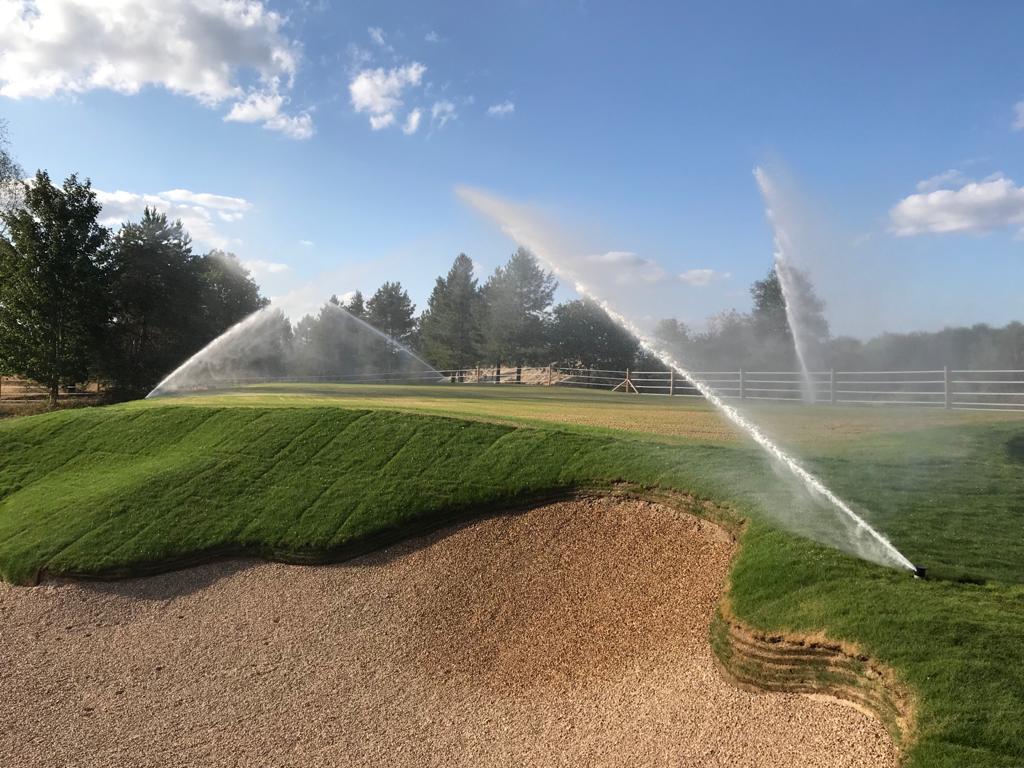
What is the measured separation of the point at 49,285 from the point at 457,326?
138ft

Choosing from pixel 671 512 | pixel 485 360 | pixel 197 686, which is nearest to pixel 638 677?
pixel 671 512

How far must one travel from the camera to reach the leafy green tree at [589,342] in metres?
61.6

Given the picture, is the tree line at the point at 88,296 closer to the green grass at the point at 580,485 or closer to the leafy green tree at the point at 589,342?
the green grass at the point at 580,485

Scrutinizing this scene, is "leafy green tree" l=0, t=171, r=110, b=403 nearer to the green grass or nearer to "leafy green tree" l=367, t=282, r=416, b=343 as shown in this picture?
the green grass

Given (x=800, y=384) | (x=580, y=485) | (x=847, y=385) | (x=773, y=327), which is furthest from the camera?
(x=773, y=327)

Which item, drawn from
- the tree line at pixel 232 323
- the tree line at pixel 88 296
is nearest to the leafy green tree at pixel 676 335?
the tree line at pixel 232 323

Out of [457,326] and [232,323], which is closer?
[232,323]

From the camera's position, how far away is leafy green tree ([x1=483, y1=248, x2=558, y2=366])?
62.8 metres

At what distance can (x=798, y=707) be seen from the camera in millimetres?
6863

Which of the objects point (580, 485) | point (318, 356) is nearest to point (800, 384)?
point (580, 485)

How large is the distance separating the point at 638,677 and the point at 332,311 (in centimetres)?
7811

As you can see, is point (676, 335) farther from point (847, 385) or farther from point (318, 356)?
point (318, 356)

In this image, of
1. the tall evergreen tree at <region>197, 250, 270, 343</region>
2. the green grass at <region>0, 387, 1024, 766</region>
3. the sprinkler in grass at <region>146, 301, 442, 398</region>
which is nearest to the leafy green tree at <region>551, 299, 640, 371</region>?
the sprinkler in grass at <region>146, 301, 442, 398</region>

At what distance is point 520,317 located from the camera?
63.1 metres
